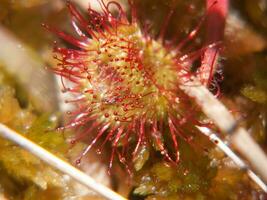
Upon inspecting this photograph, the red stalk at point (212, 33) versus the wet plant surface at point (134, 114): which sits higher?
the red stalk at point (212, 33)

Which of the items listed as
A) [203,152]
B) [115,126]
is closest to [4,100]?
[115,126]

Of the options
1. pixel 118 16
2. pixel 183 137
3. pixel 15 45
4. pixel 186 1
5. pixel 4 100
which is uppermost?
pixel 186 1

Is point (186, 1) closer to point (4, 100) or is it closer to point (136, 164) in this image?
point (136, 164)

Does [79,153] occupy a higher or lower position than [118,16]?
lower

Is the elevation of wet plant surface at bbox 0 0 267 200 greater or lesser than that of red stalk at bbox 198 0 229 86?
lesser

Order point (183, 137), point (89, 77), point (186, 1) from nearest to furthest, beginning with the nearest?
point (89, 77)
point (183, 137)
point (186, 1)

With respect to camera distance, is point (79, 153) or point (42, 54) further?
point (42, 54)

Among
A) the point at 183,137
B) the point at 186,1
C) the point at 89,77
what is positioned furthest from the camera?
the point at 186,1

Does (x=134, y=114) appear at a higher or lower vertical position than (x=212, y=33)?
lower

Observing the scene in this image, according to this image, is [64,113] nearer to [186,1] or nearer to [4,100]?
[4,100]
